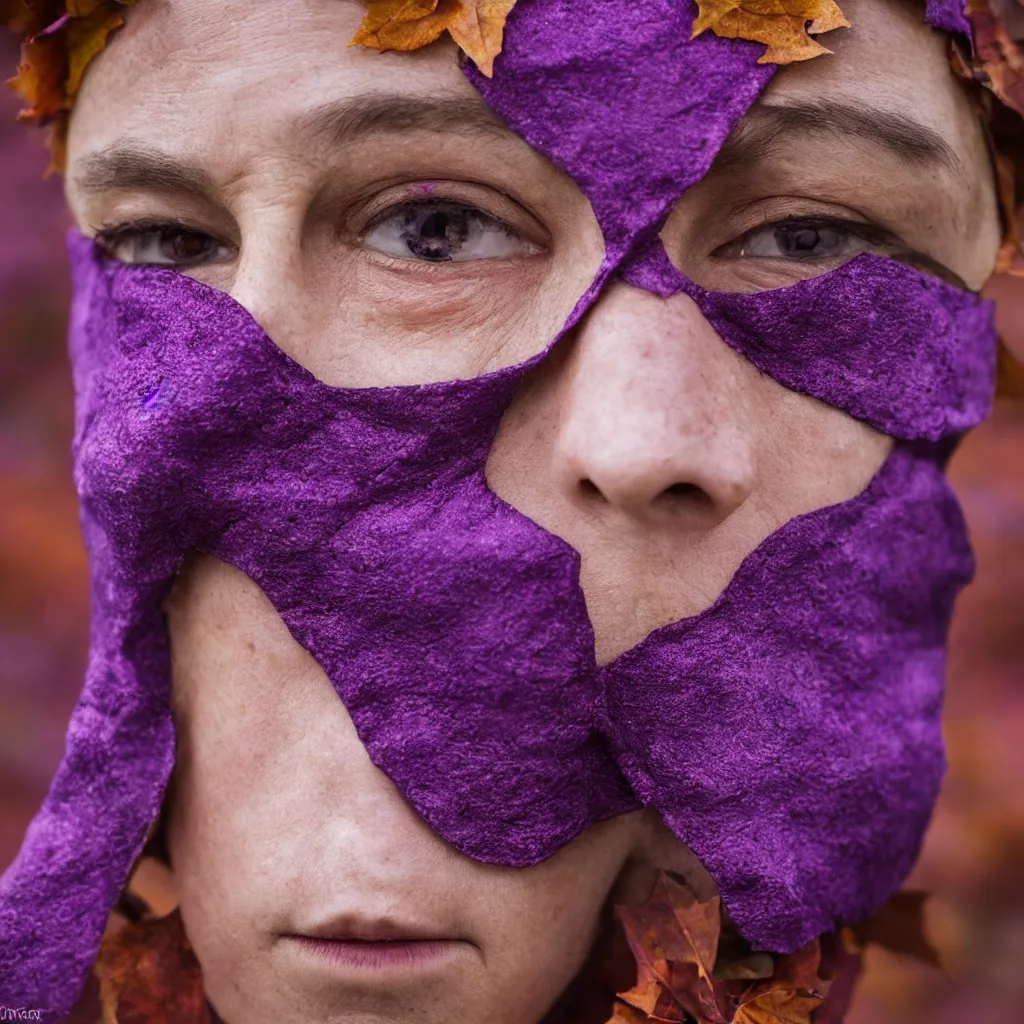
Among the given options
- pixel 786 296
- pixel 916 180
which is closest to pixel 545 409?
pixel 786 296

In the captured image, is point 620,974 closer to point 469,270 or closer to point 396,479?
point 396,479

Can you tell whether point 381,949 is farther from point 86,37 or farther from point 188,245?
point 86,37

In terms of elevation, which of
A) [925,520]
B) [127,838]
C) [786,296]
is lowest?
[127,838]

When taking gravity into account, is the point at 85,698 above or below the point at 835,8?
below

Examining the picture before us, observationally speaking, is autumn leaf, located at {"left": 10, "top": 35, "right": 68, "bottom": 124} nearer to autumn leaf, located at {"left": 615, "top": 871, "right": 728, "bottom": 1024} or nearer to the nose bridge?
the nose bridge

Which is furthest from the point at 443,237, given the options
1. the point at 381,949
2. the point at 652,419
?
the point at 381,949

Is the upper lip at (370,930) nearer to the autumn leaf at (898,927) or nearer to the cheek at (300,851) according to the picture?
the cheek at (300,851)

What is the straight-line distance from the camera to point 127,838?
1945 millimetres

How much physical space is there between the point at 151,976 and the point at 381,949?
47cm

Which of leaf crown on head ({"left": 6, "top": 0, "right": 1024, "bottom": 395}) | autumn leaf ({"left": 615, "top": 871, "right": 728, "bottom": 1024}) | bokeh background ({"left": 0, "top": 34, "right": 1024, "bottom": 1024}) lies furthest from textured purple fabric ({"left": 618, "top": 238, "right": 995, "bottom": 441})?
bokeh background ({"left": 0, "top": 34, "right": 1024, "bottom": 1024})

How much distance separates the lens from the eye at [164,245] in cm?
195

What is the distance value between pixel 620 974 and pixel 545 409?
83cm

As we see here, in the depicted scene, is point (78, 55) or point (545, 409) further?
point (78, 55)

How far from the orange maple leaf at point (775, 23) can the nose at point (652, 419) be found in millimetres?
310
